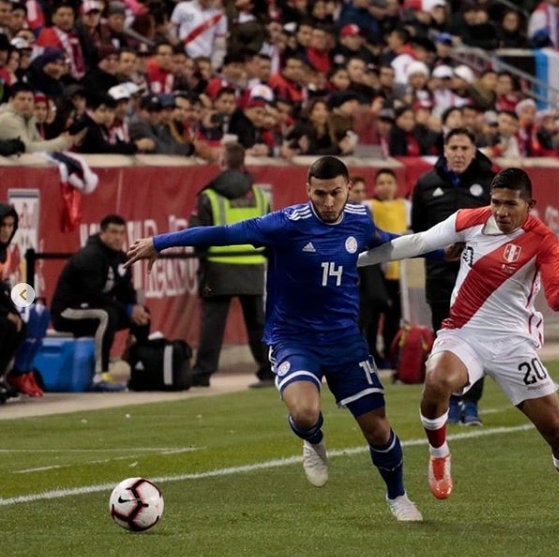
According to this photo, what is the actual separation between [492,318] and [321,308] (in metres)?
0.99

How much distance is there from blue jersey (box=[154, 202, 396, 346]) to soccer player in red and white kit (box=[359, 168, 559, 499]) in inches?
6.8

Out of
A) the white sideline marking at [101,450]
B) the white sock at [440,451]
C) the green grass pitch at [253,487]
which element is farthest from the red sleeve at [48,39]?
the white sock at [440,451]

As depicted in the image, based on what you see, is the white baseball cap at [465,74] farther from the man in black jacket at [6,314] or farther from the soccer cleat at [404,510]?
the soccer cleat at [404,510]

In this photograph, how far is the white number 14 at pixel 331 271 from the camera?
33.7 feet

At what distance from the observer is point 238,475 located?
12320mm

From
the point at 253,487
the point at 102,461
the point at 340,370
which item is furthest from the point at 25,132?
the point at 340,370

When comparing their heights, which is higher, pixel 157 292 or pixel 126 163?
pixel 126 163

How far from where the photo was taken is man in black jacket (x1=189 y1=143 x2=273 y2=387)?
751 inches

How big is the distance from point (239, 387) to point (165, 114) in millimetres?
3934

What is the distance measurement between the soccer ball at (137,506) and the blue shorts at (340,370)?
1.00m

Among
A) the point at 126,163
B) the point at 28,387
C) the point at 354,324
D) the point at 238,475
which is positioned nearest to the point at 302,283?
the point at 354,324

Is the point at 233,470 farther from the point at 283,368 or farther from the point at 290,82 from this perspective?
the point at 290,82

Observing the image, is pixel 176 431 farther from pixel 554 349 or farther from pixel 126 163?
pixel 554 349

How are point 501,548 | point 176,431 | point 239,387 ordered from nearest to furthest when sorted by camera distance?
point 501,548 → point 176,431 → point 239,387
